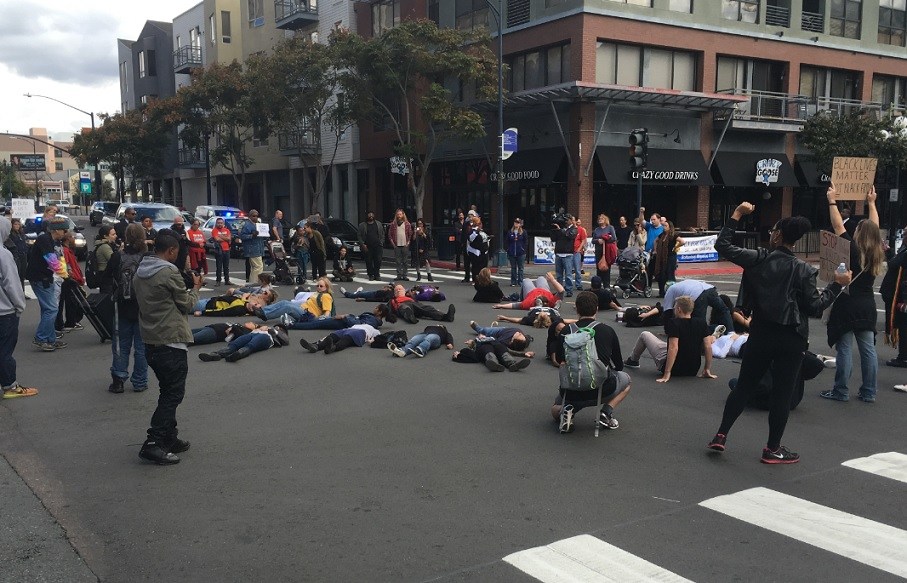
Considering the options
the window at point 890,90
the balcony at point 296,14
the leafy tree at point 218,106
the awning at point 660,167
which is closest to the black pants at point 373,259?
the awning at point 660,167

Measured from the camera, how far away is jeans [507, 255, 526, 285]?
1983 cm

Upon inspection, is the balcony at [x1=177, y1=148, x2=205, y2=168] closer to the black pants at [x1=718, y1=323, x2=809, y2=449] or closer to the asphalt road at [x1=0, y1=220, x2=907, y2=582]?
the asphalt road at [x1=0, y1=220, x2=907, y2=582]

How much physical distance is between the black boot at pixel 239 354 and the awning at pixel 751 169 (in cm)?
2405

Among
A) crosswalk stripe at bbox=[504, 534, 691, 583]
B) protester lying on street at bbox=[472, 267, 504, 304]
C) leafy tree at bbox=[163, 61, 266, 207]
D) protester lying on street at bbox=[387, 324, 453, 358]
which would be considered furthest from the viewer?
leafy tree at bbox=[163, 61, 266, 207]

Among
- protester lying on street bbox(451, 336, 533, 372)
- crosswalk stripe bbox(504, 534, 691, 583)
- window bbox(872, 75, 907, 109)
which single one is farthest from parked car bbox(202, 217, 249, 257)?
window bbox(872, 75, 907, 109)

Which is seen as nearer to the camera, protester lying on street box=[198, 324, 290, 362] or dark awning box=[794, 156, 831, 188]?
protester lying on street box=[198, 324, 290, 362]

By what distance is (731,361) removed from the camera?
1069 centimetres

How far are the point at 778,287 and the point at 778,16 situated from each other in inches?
1173

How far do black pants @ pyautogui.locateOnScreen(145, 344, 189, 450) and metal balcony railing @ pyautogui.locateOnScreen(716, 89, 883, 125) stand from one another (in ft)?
90.6

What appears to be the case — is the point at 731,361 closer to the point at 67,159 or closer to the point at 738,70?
the point at 738,70

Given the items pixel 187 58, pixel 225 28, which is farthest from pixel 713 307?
pixel 187 58

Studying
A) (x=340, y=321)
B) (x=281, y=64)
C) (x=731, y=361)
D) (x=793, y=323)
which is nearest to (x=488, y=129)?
(x=281, y=64)

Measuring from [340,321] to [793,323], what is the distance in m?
8.25

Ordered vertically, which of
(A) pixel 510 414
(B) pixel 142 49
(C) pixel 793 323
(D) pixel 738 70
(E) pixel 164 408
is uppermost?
(B) pixel 142 49
